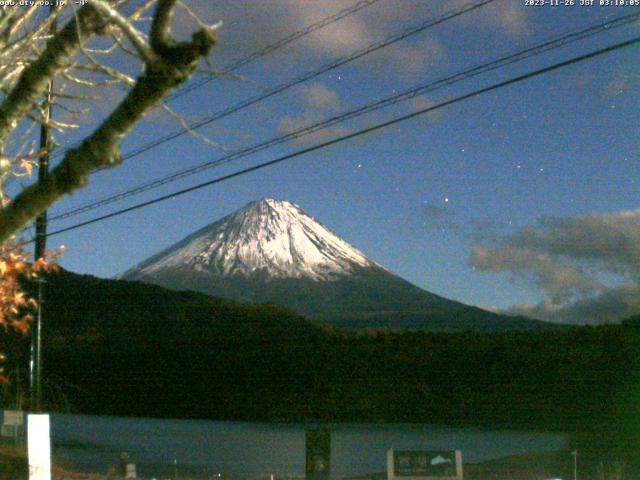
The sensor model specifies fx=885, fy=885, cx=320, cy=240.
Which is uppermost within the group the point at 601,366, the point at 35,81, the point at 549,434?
the point at 35,81

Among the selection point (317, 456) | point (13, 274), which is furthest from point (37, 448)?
point (13, 274)

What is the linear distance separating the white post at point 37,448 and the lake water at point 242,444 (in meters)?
5.35

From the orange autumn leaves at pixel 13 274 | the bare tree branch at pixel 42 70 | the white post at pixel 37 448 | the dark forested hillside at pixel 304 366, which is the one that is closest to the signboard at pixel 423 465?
the orange autumn leaves at pixel 13 274

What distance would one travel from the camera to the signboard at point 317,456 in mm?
12320

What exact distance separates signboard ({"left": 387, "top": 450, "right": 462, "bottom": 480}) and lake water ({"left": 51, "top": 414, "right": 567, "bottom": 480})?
26.2 ft

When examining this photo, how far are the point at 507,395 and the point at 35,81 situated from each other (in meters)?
31.8

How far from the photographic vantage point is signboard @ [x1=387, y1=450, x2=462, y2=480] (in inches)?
421

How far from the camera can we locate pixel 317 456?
40.7ft

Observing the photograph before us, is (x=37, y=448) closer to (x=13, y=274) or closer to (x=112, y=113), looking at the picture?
(x=13, y=274)

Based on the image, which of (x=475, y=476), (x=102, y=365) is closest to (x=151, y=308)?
(x=102, y=365)

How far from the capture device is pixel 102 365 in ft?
140

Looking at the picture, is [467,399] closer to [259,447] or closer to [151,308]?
[259,447]

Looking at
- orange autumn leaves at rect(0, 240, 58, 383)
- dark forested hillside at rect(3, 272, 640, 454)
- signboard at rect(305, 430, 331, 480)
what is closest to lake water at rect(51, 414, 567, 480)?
dark forested hillside at rect(3, 272, 640, 454)

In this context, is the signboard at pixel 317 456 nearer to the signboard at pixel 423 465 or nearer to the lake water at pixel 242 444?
the signboard at pixel 423 465
